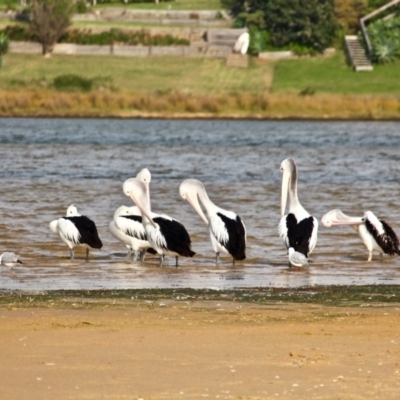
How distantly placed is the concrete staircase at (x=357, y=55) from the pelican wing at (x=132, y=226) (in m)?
44.4

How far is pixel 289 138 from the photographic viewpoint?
3544 cm

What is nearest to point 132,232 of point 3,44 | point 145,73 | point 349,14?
point 145,73

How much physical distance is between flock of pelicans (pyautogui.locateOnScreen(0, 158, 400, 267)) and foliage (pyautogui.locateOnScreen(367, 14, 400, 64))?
147 feet

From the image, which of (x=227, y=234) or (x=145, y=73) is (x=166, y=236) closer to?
(x=227, y=234)

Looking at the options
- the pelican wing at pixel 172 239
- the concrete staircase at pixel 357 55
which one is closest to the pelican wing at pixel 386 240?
the pelican wing at pixel 172 239

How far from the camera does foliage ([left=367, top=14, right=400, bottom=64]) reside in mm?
57281

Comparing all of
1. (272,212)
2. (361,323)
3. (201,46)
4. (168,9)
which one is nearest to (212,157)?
(272,212)

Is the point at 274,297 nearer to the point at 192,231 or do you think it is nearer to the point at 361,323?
the point at 361,323

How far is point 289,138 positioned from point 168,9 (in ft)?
111

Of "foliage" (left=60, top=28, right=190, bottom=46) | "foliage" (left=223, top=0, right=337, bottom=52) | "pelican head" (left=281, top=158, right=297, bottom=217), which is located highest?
"foliage" (left=223, top=0, right=337, bottom=52)

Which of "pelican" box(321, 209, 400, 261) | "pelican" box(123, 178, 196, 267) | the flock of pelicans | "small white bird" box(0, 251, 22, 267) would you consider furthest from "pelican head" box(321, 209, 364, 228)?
"small white bird" box(0, 251, 22, 267)

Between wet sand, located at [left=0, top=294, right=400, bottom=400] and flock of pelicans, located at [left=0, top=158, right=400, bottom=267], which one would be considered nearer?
wet sand, located at [left=0, top=294, right=400, bottom=400]

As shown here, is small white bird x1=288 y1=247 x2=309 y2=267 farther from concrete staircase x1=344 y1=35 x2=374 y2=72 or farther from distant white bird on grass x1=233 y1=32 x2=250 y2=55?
distant white bird on grass x1=233 y1=32 x2=250 y2=55

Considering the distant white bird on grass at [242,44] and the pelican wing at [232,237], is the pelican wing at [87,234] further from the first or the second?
the distant white bird on grass at [242,44]
